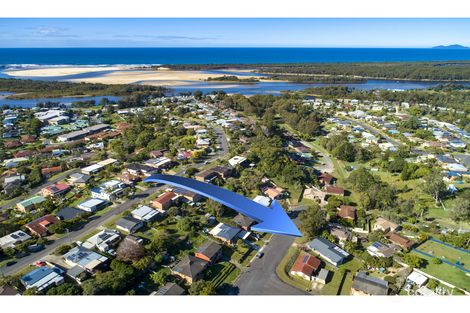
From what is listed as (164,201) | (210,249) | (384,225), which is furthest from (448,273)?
(164,201)

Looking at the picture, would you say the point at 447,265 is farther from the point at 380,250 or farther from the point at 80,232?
the point at 80,232

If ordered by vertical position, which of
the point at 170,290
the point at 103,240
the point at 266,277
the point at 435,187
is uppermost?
the point at 435,187

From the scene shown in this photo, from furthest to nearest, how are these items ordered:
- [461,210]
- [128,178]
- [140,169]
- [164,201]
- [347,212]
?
1. [140,169]
2. [128,178]
3. [164,201]
4. [347,212]
5. [461,210]

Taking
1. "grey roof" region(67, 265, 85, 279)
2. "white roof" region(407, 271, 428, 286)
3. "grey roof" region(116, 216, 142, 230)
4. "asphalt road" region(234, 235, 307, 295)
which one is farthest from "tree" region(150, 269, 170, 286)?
"white roof" region(407, 271, 428, 286)

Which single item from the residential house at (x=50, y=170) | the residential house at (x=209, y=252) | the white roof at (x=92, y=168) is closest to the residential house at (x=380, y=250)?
the residential house at (x=209, y=252)

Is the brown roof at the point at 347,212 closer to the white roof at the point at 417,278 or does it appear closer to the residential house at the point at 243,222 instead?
the white roof at the point at 417,278
